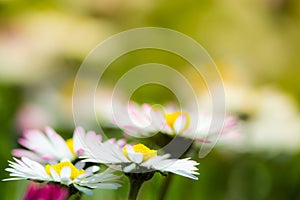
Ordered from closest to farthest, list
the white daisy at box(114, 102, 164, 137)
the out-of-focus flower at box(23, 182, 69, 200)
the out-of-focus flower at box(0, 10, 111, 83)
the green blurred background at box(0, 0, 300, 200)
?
the out-of-focus flower at box(23, 182, 69, 200) → the white daisy at box(114, 102, 164, 137) → the green blurred background at box(0, 0, 300, 200) → the out-of-focus flower at box(0, 10, 111, 83)

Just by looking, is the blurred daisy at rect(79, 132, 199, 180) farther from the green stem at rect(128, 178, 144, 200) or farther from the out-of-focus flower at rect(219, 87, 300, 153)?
the out-of-focus flower at rect(219, 87, 300, 153)

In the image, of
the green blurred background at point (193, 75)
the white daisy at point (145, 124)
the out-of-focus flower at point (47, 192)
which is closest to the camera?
Result: the out-of-focus flower at point (47, 192)

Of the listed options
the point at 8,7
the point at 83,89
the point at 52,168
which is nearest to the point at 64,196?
the point at 52,168

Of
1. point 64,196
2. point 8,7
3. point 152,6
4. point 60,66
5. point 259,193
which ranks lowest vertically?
point 64,196

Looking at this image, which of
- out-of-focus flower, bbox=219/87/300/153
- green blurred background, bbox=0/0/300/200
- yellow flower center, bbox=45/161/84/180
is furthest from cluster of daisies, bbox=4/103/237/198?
out-of-focus flower, bbox=219/87/300/153

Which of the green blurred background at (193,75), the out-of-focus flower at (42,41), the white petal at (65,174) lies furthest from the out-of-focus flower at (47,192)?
the out-of-focus flower at (42,41)

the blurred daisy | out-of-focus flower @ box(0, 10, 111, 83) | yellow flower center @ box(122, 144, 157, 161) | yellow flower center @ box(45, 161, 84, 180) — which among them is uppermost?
out-of-focus flower @ box(0, 10, 111, 83)

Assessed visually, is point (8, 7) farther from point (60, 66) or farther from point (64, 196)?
point (64, 196)

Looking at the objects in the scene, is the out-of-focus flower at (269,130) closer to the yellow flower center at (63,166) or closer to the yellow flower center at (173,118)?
the yellow flower center at (173,118)
